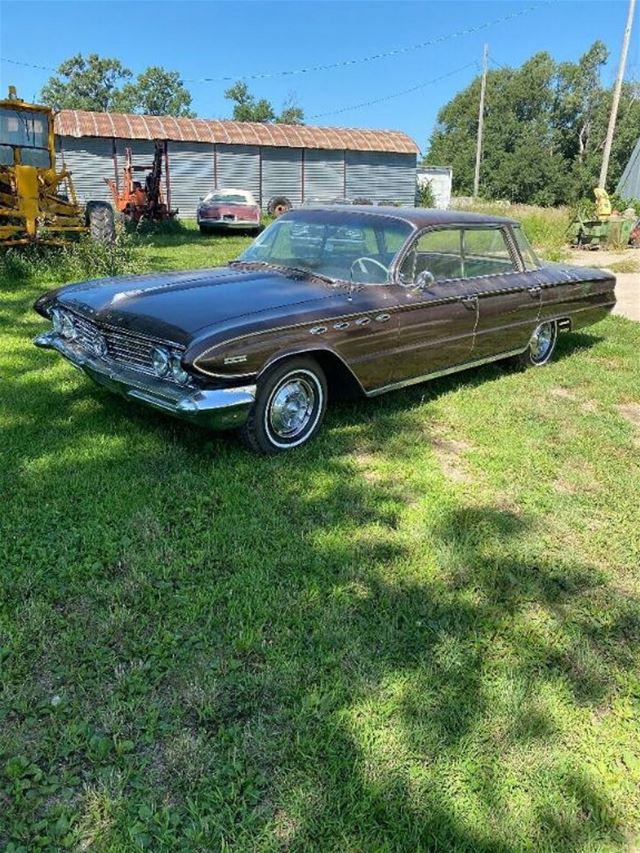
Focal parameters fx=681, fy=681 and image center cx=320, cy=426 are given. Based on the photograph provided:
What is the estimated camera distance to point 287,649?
263cm

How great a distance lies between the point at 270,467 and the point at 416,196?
30.7 metres

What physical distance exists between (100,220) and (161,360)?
1008 centimetres

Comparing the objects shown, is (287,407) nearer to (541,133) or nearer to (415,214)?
(415,214)

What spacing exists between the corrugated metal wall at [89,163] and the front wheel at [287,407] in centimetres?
2414

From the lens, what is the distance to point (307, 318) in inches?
162

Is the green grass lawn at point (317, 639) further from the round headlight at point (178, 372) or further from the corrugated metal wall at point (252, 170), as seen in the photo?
the corrugated metal wall at point (252, 170)

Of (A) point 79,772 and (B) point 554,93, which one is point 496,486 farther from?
(B) point 554,93

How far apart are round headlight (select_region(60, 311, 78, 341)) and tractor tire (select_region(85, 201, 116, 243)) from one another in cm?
778

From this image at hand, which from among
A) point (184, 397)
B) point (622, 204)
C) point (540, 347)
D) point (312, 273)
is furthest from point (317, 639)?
point (622, 204)

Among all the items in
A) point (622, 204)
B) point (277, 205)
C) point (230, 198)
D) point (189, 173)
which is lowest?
point (230, 198)

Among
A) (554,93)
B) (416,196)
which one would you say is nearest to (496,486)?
(416,196)

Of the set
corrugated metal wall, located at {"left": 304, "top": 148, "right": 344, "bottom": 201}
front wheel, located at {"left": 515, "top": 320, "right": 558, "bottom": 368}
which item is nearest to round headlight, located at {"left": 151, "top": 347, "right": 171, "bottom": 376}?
front wheel, located at {"left": 515, "top": 320, "right": 558, "bottom": 368}

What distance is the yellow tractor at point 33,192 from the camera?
11.3 meters

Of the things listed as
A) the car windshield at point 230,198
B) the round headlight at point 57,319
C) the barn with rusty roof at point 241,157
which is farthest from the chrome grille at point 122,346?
the barn with rusty roof at point 241,157
